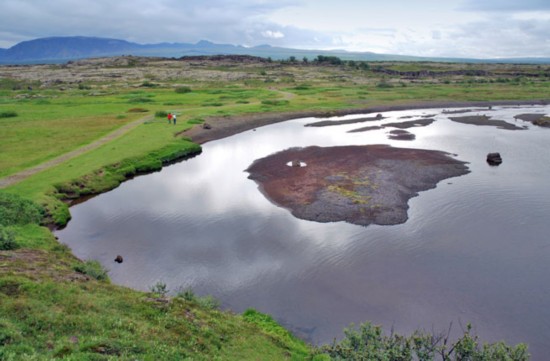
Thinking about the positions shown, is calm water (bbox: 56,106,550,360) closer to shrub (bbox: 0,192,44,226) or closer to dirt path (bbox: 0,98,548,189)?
shrub (bbox: 0,192,44,226)

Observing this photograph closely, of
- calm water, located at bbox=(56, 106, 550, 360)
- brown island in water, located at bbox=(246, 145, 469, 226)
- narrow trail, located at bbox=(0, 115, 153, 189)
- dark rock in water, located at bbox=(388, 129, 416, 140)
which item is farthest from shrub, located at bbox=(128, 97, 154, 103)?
dark rock in water, located at bbox=(388, 129, 416, 140)

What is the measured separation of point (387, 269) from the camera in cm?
2931

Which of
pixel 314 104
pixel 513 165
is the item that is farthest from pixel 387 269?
pixel 314 104

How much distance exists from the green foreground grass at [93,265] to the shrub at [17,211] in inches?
3.9

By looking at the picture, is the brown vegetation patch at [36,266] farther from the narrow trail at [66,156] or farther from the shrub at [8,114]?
the shrub at [8,114]

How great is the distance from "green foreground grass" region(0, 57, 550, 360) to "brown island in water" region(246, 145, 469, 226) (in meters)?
17.6

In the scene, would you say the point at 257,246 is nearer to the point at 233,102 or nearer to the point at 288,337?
the point at 288,337

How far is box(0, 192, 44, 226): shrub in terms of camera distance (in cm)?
3150

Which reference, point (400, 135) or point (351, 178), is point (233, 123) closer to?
point (400, 135)

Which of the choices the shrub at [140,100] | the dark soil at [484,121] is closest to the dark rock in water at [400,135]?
the dark soil at [484,121]

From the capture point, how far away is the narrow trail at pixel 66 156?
4261cm

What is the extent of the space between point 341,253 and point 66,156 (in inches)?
1665

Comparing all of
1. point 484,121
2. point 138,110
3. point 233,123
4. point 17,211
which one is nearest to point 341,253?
point 17,211

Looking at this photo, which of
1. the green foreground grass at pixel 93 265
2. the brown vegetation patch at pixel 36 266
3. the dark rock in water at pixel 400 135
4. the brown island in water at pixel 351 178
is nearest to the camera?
the green foreground grass at pixel 93 265
